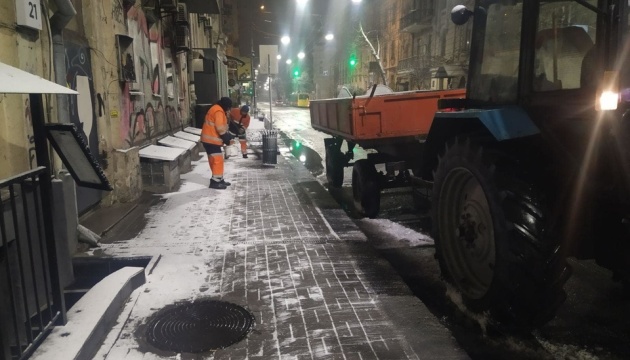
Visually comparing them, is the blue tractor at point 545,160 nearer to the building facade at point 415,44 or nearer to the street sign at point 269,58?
the street sign at point 269,58

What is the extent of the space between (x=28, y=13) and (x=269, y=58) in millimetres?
12338

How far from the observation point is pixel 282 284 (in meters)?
4.78

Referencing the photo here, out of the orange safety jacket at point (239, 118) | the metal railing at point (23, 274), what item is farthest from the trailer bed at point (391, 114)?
the orange safety jacket at point (239, 118)

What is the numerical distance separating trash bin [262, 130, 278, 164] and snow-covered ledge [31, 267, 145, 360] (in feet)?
29.0

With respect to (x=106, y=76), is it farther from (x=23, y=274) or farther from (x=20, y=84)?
(x=20, y=84)

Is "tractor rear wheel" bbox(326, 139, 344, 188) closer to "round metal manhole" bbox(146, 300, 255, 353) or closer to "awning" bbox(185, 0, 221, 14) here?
"round metal manhole" bbox(146, 300, 255, 353)

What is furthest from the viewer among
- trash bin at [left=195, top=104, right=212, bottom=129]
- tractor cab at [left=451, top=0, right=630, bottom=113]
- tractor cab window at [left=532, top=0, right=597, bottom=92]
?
trash bin at [left=195, top=104, right=212, bottom=129]

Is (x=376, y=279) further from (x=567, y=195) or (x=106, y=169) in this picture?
(x=106, y=169)

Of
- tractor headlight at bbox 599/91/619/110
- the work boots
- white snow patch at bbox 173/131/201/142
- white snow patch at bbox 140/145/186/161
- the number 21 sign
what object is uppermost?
the number 21 sign

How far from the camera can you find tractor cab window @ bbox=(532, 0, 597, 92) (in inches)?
140

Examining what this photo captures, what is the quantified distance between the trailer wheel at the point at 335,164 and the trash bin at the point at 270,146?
322 centimetres

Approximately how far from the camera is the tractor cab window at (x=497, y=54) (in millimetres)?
4153

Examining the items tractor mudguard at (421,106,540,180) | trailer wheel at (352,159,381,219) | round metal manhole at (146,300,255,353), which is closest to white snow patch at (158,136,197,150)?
trailer wheel at (352,159,381,219)

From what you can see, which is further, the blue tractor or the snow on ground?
the snow on ground
